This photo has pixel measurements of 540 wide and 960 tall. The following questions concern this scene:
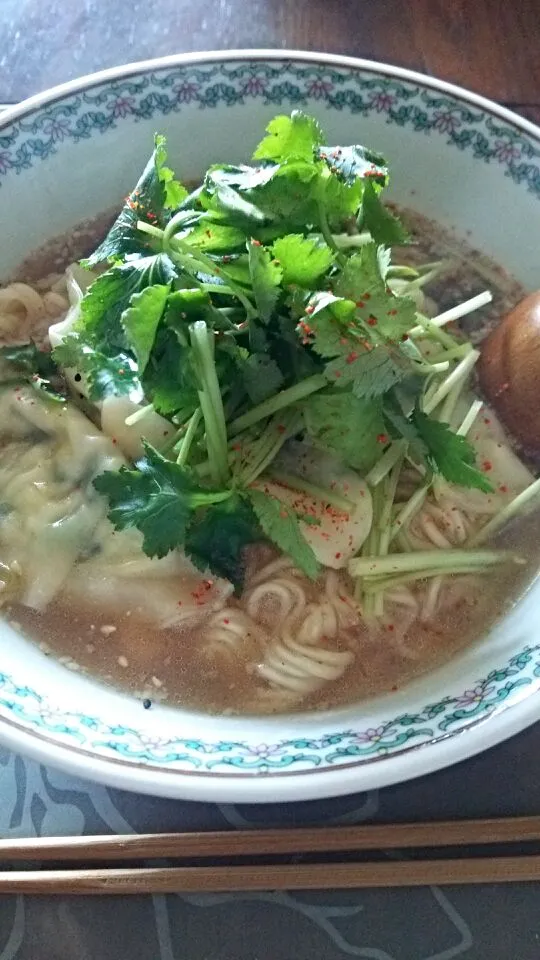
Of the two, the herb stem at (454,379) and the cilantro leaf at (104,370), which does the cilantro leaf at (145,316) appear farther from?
the herb stem at (454,379)

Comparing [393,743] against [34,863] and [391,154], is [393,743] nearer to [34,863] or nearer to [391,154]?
[34,863]

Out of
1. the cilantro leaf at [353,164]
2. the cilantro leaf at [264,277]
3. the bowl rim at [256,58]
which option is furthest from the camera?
the bowl rim at [256,58]

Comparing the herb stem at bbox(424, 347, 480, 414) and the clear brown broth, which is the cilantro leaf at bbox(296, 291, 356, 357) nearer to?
the herb stem at bbox(424, 347, 480, 414)

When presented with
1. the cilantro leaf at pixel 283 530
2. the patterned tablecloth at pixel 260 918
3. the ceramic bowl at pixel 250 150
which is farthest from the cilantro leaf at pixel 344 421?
the patterned tablecloth at pixel 260 918

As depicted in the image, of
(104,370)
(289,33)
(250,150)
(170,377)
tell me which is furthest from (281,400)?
(289,33)

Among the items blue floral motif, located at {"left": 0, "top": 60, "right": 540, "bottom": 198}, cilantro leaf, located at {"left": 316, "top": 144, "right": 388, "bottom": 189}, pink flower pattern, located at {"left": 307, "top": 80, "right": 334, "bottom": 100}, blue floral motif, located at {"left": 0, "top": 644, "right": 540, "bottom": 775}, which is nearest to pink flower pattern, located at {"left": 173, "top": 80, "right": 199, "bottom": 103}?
blue floral motif, located at {"left": 0, "top": 60, "right": 540, "bottom": 198}

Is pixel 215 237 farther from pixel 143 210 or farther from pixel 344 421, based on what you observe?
pixel 344 421
